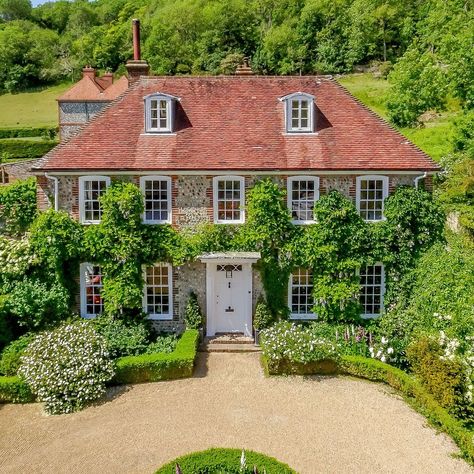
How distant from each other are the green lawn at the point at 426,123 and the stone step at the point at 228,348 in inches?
953

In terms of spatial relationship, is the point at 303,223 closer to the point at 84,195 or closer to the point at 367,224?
the point at 367,224

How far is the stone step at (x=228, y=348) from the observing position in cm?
1838

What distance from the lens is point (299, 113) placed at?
19344mm

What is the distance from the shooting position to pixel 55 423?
14078 millimetres

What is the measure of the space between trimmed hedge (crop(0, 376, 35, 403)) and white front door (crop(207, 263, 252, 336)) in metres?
6.77

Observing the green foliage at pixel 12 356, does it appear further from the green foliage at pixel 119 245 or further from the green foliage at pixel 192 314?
the green foliage at pixel 192 314

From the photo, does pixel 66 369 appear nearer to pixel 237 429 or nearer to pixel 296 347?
pixel 237 429

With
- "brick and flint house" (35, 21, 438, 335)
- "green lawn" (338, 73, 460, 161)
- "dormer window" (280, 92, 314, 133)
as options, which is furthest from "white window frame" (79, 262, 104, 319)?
"green lawn" (338, 73, 460, 161)

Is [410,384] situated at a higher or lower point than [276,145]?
lower

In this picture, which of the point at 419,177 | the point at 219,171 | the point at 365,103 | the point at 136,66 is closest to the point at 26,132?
the point at 365,103

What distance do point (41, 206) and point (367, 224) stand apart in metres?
12.4

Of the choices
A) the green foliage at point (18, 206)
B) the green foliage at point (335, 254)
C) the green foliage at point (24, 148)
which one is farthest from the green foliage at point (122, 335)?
the green foliage at point (24, 148)

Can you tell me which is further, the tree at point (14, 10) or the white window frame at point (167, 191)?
the tree at point (14, 10)

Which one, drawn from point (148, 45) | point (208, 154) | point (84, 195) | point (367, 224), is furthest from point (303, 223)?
point (148, 45)
